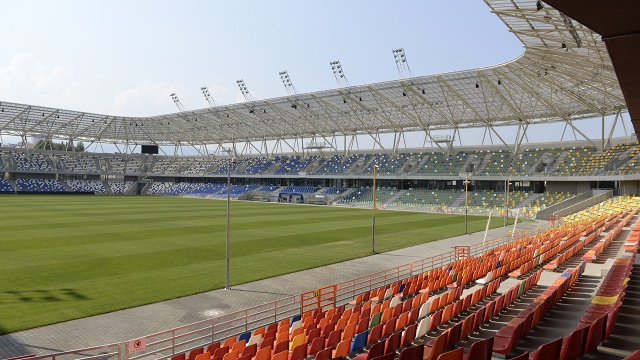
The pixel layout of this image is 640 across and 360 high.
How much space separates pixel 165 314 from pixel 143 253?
10.4 metres

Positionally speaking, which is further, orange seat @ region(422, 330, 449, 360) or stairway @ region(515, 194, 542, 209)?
stairway @ region(515, 194, 542, 209)

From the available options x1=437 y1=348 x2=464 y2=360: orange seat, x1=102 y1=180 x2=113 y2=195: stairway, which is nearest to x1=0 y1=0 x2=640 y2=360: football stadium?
x1=437 y1=348 x2=464 y2=360: orange seat

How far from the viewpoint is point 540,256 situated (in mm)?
19672

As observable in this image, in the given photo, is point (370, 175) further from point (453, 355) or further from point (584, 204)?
point (453, 355)

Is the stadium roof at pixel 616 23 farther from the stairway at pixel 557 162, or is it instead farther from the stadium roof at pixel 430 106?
the stairway at pixel 557 162

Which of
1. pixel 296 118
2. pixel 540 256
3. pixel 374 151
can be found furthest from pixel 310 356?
pixel 374 151

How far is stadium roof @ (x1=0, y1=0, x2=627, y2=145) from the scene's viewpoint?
26.8 m

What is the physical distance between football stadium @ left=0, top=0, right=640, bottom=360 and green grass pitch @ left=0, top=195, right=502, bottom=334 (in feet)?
0.49

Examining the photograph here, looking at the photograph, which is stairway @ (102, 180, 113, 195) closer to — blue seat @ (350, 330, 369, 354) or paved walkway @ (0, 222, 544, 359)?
paved walkway @ (0, 222, 544, 359)

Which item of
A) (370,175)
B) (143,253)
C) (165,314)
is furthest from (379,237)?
(370,175)

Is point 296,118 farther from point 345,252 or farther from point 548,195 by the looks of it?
point 345,252

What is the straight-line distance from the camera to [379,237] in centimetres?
3172

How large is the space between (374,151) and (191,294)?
225ft

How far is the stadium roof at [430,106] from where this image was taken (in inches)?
1056
